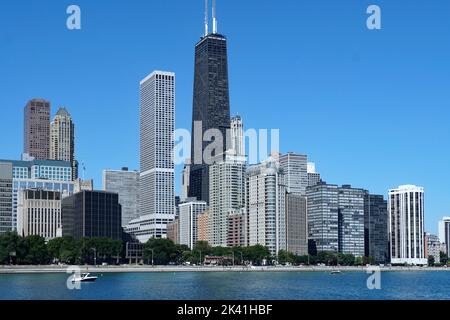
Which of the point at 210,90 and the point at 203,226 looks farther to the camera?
the point at 210,90

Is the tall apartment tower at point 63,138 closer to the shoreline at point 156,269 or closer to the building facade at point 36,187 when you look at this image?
the building facade at point 36,187

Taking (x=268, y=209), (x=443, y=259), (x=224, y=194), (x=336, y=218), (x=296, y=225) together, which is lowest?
(x=443, y=259)

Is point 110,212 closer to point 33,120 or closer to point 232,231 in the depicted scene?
point 232,231

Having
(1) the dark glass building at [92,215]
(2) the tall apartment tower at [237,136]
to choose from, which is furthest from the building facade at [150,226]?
(1) the dark glass building at [92,215]

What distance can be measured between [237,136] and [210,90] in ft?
61.8

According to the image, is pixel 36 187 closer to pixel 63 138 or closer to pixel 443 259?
pixel 63 138

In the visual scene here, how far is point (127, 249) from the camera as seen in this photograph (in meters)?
131

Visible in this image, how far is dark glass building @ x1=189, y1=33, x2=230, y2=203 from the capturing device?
192m

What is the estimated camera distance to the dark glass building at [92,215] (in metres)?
128

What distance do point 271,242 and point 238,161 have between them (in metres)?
27.3

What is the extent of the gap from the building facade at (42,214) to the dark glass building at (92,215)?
672 centimetres

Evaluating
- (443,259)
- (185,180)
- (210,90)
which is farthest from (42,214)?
(443,259)

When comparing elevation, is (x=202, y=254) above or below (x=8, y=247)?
below

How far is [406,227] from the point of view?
5384 inches
